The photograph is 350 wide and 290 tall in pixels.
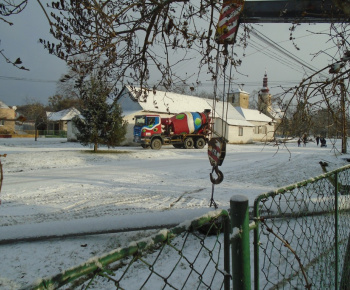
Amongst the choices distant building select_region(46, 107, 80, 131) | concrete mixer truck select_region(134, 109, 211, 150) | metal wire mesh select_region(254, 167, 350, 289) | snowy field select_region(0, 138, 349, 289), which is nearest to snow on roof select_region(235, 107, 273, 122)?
concrete mixer truck select_region(134, 109, 211, 150)

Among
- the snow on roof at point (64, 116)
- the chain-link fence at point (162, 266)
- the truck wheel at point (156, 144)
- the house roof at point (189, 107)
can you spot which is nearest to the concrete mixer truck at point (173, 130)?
the truck wheel at point (156, 144)

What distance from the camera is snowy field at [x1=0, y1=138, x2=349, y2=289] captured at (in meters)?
4.66

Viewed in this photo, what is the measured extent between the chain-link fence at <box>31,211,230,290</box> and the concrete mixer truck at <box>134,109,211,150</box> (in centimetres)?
1780

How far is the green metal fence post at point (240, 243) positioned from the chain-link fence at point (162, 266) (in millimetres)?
52

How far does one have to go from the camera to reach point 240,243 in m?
1.51

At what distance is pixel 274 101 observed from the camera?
16.0 feet

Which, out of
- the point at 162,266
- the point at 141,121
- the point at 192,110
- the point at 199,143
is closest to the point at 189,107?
the point at 192,110

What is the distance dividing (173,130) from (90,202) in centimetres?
1755

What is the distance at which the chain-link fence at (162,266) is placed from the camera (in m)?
1.02

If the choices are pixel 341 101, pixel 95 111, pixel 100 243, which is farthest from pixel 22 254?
pixel 95 111

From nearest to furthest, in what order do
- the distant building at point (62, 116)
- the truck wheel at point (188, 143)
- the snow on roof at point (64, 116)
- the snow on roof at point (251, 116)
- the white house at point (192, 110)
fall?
the truck wheel at point (188, 143) < the white house at point (192, 110) < the snow on roof at point (251, 116) < the distant building at point (62, 116) < the snow on roof at point (64, 116)

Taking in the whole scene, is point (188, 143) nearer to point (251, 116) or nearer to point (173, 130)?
point (173, 130)

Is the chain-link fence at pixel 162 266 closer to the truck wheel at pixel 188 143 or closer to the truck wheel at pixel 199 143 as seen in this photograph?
the truck wheel at pixel 188 143

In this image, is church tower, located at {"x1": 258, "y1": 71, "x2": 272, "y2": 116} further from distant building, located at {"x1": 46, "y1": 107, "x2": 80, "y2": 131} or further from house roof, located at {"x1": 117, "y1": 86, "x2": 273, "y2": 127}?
distant building, located at {"x1": 46, "y1": 107, "x2": 80, "y2": 131}
